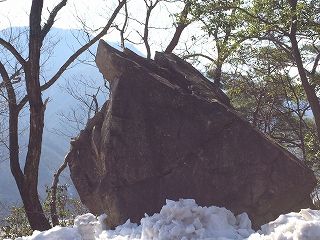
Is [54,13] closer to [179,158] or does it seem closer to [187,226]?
[179,158]

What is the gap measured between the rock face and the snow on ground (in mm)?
653

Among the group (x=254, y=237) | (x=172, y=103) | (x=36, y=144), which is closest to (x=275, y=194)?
(x=254, y=237)

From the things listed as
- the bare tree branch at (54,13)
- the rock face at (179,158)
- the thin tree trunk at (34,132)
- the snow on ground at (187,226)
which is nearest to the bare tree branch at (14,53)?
the thin tree trunk at (34,132)

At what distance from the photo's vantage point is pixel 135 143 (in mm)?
7211

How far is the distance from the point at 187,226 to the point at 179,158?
1734 mm

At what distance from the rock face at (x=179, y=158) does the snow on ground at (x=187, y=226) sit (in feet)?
2.14

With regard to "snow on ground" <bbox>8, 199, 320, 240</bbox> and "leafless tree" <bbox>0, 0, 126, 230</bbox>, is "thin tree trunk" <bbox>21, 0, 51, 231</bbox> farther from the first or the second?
"snow on ground" <bbox>8, 199, 320, 240</bbox>

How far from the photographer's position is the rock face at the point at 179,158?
673 centimetres

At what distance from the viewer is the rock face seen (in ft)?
22.1

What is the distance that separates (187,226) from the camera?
217 inches

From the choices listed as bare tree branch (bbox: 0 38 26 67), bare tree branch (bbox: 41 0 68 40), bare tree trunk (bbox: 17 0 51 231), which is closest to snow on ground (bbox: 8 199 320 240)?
bare tree trunk (bbox: 17 0 51 231)

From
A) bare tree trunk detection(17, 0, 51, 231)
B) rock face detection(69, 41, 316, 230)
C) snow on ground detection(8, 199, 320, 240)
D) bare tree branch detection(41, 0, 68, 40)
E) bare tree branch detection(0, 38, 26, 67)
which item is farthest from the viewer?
bare tree branch detection(41, 0, 68, 40)

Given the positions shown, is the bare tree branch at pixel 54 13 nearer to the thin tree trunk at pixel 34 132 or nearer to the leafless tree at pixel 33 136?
the leafless tree at pixel 33 136

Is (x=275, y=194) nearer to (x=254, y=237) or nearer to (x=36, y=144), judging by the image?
(x=254, y=237)
